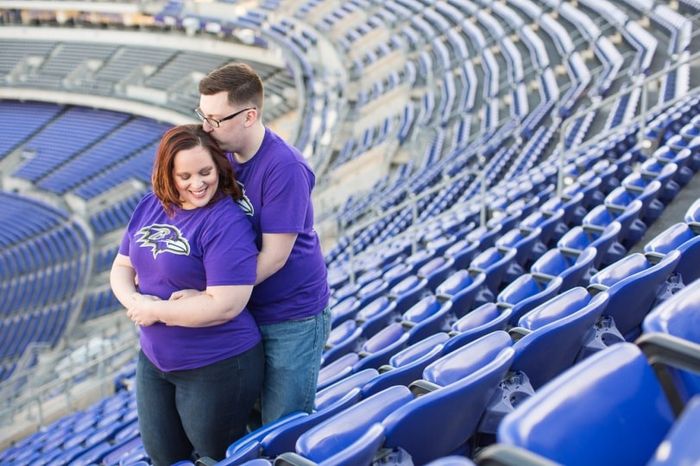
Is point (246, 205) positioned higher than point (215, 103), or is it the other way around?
point (215, 103)

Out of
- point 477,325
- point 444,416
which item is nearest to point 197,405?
point 444,416

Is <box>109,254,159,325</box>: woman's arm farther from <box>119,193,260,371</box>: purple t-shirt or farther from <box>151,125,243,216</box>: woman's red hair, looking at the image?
<box>151,125,243,216</box>: woman's red hair

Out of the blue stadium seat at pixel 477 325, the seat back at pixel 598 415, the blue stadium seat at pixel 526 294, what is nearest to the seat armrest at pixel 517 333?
the blue stadium seat at pixel 477 325

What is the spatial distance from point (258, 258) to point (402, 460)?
2.02ft

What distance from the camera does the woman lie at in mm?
1920

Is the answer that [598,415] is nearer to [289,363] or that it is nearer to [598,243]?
[289,363]

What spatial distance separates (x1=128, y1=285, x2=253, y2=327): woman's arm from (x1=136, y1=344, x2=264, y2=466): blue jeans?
146 mm

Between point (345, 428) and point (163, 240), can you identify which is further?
point (163, 240)

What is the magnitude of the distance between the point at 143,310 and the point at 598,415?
1143 mm

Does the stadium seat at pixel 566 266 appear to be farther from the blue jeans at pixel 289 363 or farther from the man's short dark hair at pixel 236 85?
the man's short dark hair at pixel 236 85

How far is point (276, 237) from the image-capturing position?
6.47 ft

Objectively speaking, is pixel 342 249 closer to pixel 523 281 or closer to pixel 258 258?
pixel 523 281

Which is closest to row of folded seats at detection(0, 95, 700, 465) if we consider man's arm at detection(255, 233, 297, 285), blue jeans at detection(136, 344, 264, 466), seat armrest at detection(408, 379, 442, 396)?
seat armrest at detection(408, 379, 442, 396)

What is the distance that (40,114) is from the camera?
75.7ft
